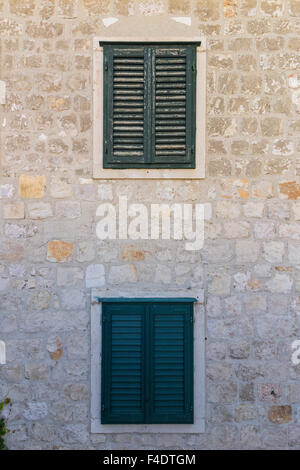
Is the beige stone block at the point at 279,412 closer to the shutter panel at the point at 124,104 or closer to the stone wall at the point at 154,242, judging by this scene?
the stone wall at the point at 154,242

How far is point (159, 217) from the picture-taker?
5.36 m

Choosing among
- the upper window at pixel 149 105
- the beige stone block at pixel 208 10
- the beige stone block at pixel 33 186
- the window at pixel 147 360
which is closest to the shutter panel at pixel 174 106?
the upper window at pixel 149 105

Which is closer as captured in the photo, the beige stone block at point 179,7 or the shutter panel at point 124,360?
the shutter panel at point 124,360

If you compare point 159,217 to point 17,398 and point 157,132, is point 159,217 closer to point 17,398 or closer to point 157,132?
point 157,132

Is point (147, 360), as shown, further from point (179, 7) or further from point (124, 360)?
point (179, 7)

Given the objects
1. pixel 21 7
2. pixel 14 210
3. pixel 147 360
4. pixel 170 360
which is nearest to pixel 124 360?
pixel 147 360

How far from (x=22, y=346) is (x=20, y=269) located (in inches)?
27.6

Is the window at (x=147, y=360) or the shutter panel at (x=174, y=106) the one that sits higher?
the shutter panel at (x=174, y=106)

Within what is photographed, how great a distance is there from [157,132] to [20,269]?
5.85 feet

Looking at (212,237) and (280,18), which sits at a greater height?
(280,18)

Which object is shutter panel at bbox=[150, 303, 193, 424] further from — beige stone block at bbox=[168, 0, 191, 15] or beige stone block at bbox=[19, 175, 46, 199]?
beige stone block at bbox=[168, 0, 191, 15]

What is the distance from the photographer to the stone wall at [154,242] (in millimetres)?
5297
